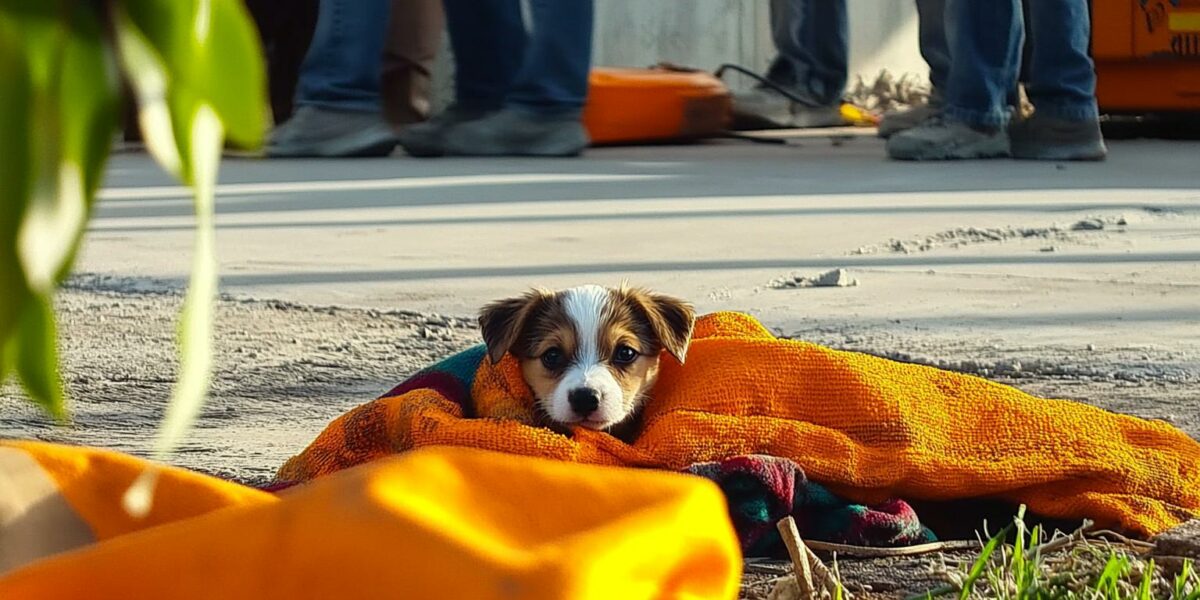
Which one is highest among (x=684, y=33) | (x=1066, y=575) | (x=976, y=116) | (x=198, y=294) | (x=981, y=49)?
(x=198, y=294)

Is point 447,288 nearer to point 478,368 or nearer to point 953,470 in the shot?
point 478,368

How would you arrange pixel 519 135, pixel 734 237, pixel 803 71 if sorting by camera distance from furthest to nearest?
pixel 803 71 < pixel 519 135 < pixel 734 237

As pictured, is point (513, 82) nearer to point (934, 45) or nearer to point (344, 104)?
point (344, 104)

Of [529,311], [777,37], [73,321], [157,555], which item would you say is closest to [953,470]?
[529,311]

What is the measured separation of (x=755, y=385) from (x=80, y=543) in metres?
1.46

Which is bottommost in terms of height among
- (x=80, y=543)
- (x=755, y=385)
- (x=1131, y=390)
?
(x=1131, y=390)

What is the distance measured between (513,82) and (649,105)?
1066 mm

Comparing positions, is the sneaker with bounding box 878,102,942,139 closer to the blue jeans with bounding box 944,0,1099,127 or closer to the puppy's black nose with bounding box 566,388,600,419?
the blue jeans with bounding box 944,0,1099,127

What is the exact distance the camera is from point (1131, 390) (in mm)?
3385

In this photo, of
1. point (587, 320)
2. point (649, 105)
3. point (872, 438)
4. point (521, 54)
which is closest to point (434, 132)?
point (521, 54)

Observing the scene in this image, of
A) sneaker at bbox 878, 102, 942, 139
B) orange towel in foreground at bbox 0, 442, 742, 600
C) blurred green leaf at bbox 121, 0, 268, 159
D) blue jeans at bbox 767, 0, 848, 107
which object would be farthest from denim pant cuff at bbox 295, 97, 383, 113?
blurred green leaf at bbox 121, 0, 268, 159

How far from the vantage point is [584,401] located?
291cm

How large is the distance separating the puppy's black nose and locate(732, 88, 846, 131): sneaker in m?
7.74

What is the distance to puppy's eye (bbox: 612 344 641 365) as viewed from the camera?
121 inches
